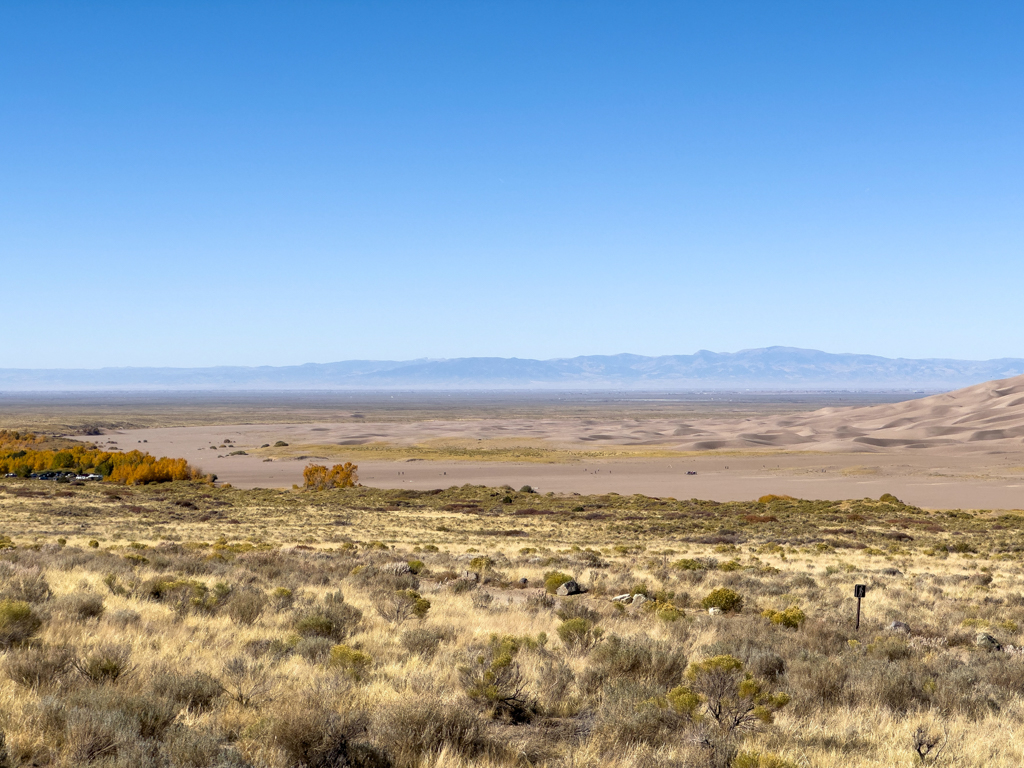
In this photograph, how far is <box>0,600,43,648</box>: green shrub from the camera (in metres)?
7.85

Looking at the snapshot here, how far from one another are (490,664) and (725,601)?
7.20m

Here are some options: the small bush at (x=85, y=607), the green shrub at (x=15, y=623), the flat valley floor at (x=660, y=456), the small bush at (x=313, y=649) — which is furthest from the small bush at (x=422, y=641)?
the flat valley floor at (x=660, y=456)

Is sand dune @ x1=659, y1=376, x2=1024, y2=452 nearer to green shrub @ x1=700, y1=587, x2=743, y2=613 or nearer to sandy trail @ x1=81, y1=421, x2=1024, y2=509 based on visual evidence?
sandy trail @ x1=81, y1=421, x2=1024, y2=509

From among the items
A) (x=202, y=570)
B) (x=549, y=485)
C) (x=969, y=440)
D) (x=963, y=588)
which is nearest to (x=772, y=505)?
(x=549, y=485)

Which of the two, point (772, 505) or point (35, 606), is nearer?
point (35, 606)

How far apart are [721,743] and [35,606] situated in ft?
27.7

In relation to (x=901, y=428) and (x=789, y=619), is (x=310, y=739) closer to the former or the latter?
(x=789, y=619)

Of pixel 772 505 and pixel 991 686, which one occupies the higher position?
pixel 991 686

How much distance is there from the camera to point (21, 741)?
5.15 meters

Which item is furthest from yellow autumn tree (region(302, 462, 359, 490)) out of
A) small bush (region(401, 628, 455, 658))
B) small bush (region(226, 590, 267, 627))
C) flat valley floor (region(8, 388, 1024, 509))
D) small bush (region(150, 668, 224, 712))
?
small bush (region(150, 668, 224, 712))

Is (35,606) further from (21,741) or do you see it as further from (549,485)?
(549,485)

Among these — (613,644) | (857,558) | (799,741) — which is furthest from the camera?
(857,558)

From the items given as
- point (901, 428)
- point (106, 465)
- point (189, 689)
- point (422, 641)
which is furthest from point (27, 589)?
point (901, 428)

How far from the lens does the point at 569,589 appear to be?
15820mm
